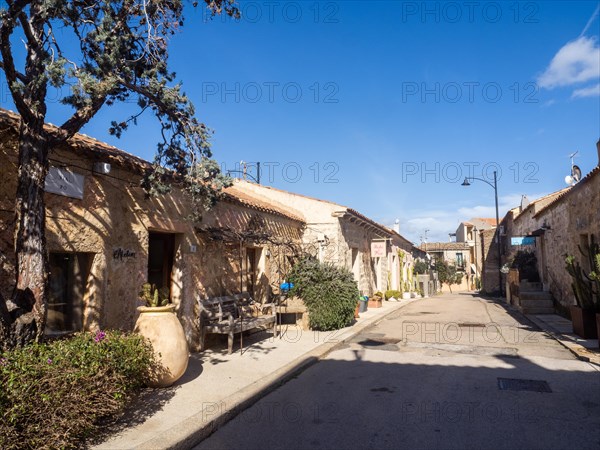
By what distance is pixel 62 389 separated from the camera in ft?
11.8

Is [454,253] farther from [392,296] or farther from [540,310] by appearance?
[540,310]

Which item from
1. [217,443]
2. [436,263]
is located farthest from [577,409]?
[436,263]

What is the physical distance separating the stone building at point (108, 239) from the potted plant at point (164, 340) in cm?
90

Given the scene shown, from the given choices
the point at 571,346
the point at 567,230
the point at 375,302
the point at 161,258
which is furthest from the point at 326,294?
the point at 567,230

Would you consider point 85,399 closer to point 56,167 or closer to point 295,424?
point 295,424

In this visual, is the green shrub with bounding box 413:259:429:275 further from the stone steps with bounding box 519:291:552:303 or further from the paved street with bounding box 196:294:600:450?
the paved street with bounding box 196:294:600:450

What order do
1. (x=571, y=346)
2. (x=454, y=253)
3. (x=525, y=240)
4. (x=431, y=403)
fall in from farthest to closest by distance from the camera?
1. (x=454, y=253)
2. (x=525, y=240)
3. (x=571, y=346)
4. (x=431, y=403)

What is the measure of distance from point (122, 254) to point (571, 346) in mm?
7922

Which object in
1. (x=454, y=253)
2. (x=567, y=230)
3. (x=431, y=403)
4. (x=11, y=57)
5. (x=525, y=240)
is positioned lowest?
(x=431, y=403)

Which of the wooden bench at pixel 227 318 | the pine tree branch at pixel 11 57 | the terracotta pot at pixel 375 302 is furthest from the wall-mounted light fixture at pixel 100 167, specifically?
the terracotta pot at pixel 375 302

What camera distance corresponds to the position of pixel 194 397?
5.31 meters

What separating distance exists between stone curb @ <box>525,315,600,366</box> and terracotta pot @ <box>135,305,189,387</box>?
623 centimetres

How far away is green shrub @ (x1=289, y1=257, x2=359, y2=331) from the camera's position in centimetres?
1047

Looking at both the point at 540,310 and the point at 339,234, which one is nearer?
the point at 540,310
